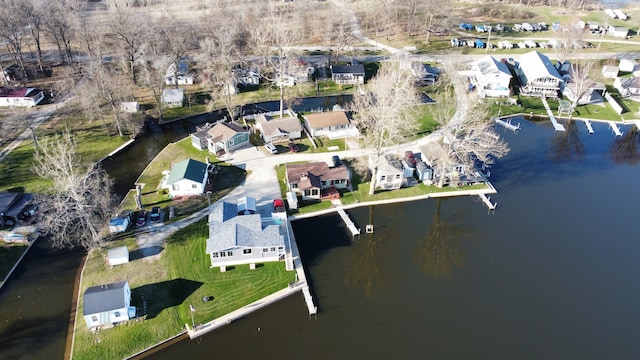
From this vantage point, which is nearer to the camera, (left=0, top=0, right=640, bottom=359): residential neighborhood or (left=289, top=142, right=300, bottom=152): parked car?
(left=0, top=0, right=640, bottom=359): residential neighborhood

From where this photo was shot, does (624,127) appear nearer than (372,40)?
Yes

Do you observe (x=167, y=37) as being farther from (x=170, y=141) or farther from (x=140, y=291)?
(x=140, y=291)

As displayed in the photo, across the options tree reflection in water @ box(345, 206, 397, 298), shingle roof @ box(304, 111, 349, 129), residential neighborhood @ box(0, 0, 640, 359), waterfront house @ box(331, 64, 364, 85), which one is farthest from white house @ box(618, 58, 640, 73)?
tree reflection in water @ box(345, 206, 397, 298)

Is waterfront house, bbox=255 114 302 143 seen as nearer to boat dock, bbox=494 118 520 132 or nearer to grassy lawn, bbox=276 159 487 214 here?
grassy lawn, bbox=276 159 487 214

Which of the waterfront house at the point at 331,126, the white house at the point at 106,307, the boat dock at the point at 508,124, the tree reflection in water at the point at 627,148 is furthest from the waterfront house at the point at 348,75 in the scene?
the white house at the point at 106,307

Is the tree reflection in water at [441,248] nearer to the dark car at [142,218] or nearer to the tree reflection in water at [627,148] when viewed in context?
the dark car at [142,218]

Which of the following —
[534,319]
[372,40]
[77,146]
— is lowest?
[534,319]

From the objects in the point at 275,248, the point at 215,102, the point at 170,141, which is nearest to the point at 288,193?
the point at 275,248
